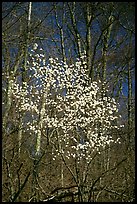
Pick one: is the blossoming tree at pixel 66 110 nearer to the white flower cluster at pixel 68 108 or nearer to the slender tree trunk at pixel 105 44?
the white flower cluster at pixel 68 108

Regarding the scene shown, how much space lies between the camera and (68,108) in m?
8.36

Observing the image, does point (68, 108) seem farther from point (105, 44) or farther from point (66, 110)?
point (105, 44)

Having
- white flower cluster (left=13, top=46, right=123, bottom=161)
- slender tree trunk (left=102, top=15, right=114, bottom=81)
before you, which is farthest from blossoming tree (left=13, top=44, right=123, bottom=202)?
slender tree trunk (left=102, top=15, right=114, bottom=81)

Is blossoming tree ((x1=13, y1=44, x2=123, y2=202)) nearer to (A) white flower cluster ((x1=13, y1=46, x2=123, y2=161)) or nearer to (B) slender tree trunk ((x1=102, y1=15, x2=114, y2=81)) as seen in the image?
(A) white flower cluster ((x1=13, y1=46, x2=123, y2=161))

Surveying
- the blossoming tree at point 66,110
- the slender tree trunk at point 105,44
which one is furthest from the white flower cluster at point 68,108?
the slender tree trunk at point 105,44

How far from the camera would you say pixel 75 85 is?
8.87 metres

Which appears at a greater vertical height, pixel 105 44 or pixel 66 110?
pixel 105 44

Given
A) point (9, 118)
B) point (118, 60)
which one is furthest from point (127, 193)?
point (118, 60)

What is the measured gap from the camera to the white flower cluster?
8.29 m

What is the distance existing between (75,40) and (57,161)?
13.2ft

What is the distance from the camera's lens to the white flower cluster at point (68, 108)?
829 centimetres

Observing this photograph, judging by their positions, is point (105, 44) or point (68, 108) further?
point (105, 44)

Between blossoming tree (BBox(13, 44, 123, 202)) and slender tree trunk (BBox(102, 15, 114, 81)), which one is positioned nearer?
blossoming tree (BBox(13, 44, 123, 202))

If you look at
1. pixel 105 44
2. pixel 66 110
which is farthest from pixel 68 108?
pixel 105 44
